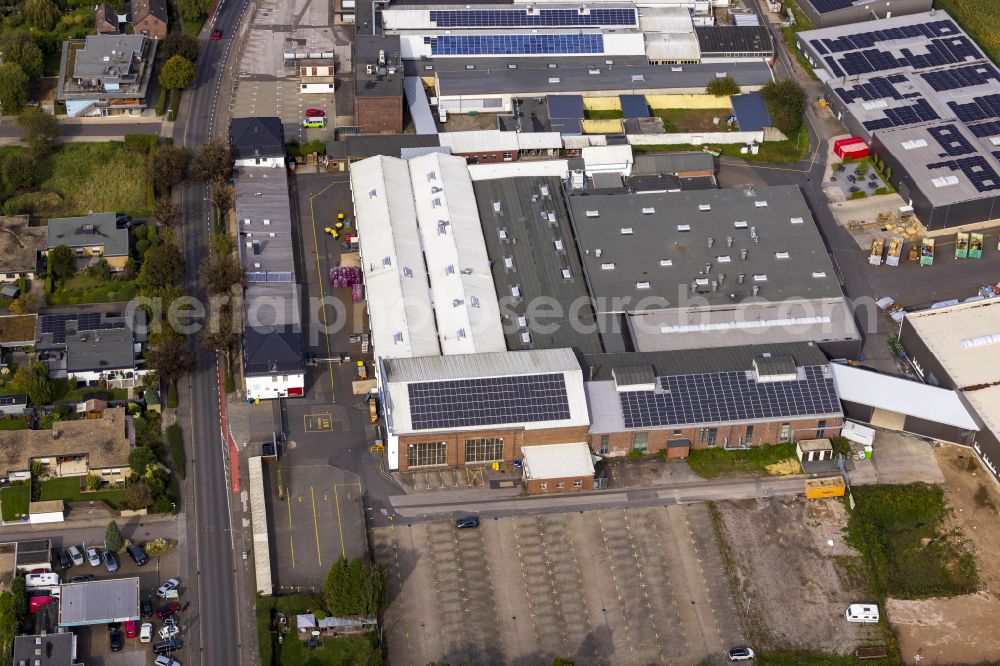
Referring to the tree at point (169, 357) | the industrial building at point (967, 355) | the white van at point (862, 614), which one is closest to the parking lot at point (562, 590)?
the white van at point (862, 614)

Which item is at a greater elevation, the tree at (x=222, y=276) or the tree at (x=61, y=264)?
the tree at (x=61, y=264)

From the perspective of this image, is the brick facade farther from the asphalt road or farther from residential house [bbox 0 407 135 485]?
residential house [bbox 0 407 135 485]

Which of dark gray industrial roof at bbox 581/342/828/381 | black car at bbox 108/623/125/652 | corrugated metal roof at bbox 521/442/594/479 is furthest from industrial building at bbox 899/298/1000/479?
black car at bbox 108/623/125/652

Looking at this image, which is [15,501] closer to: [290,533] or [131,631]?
[131,631]

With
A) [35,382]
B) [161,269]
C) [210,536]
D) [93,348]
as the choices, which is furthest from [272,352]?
[35,382]

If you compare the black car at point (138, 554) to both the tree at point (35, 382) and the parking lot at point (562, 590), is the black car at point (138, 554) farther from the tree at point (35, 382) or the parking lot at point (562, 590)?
the tree at point (35, 382)

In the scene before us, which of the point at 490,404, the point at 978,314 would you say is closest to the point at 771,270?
the point at 978,314
